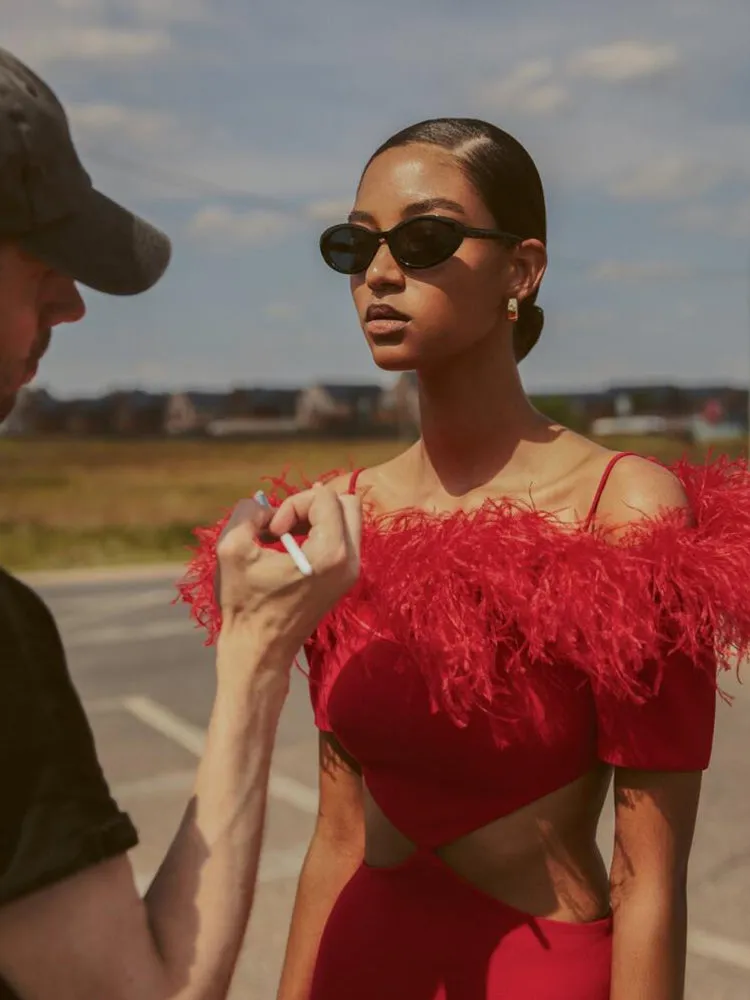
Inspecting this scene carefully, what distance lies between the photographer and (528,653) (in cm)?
214

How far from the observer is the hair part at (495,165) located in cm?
223

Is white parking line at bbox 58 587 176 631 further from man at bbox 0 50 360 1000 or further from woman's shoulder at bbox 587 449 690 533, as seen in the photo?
man at bbox 0 50 360 1000

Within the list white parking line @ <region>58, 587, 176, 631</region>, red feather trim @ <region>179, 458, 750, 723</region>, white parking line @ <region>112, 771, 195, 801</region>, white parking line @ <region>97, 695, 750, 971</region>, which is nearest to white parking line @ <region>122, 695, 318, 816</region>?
white parking line @ <region>97, 695, 750, 971</region>

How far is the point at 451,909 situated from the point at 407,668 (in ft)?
1.40

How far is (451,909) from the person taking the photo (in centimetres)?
218

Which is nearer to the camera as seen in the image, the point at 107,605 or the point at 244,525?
the point at 244,525

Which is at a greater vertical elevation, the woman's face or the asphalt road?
the woman's face

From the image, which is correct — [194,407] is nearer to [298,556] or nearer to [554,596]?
[554,596]

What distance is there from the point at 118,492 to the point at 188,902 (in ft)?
101

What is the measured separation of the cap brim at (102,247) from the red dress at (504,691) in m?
0.83

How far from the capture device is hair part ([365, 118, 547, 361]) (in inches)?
87.8

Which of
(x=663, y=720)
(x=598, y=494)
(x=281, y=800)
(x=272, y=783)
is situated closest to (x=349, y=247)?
(x=598, y=494)

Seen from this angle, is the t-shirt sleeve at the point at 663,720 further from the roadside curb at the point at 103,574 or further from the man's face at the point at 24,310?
the roadside curb at the point at 103,574

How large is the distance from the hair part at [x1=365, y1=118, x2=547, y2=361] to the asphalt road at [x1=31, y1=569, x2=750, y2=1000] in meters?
3.57
